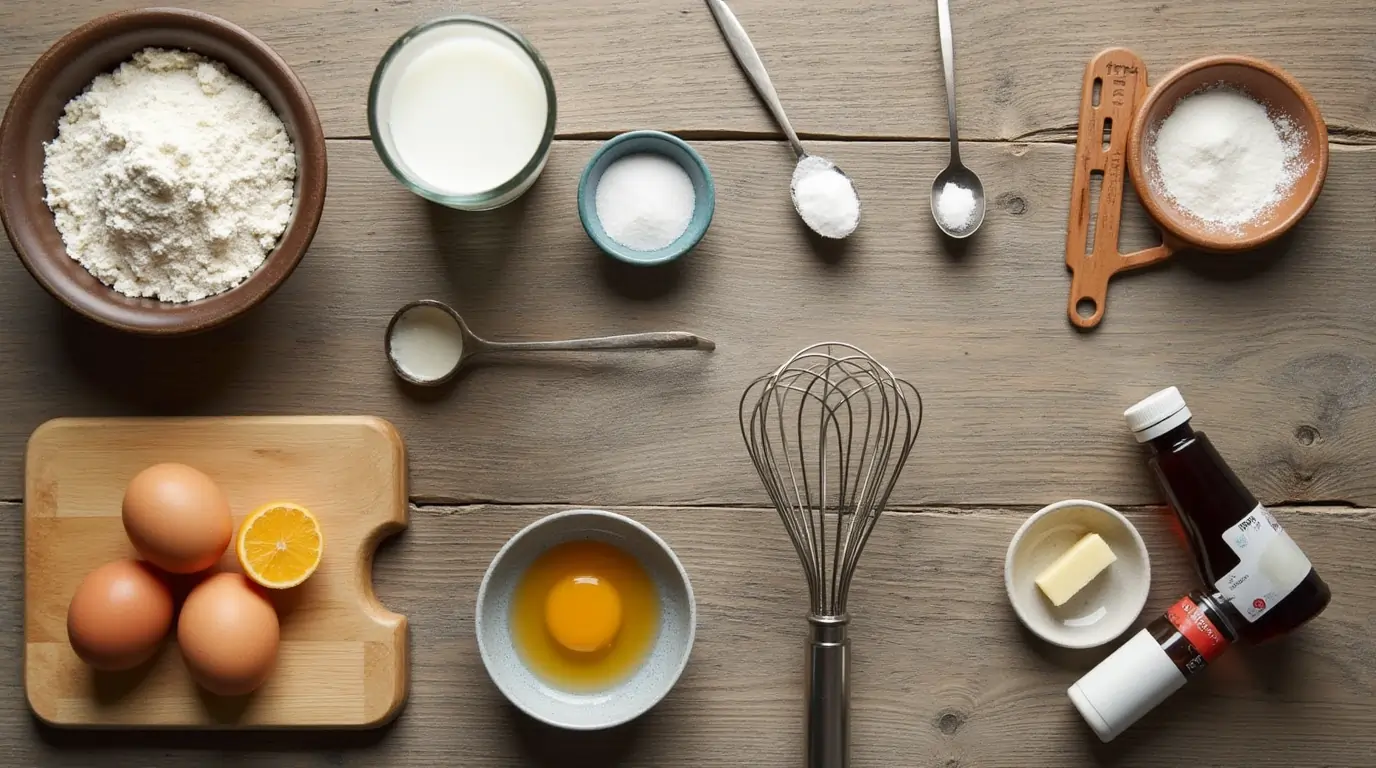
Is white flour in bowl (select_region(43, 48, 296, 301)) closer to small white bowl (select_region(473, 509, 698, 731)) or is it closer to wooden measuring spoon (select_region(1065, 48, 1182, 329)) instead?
small white bowl (select_region(473, 509, 698, 731))

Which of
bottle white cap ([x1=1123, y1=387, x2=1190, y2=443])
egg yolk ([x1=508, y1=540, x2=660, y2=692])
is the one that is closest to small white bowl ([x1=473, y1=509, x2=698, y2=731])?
egg yolk ([x1=508, y1=540, x2=660, y2=692])

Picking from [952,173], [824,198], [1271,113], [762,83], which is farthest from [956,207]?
[1271,113]

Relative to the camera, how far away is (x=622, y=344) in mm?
1062

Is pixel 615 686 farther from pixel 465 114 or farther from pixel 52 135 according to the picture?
pixel 52 135

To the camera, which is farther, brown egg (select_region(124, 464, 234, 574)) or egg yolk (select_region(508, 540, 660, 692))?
egg yolk (select_region(508, 540, 660, 692))

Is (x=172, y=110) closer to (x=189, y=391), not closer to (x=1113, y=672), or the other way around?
(x=189, y=391)

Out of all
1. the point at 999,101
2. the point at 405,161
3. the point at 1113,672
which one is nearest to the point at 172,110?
the point at 405,161

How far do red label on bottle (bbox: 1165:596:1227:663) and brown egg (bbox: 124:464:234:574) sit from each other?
97 cm

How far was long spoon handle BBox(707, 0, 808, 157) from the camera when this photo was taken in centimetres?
108

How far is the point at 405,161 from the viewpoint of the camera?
1013 mm

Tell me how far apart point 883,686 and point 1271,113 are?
2.45 ft

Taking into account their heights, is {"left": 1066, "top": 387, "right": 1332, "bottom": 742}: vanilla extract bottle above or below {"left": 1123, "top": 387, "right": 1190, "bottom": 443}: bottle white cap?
below

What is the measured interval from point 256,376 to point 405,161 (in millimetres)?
295

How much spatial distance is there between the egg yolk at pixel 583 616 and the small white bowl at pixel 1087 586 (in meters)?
0.42
